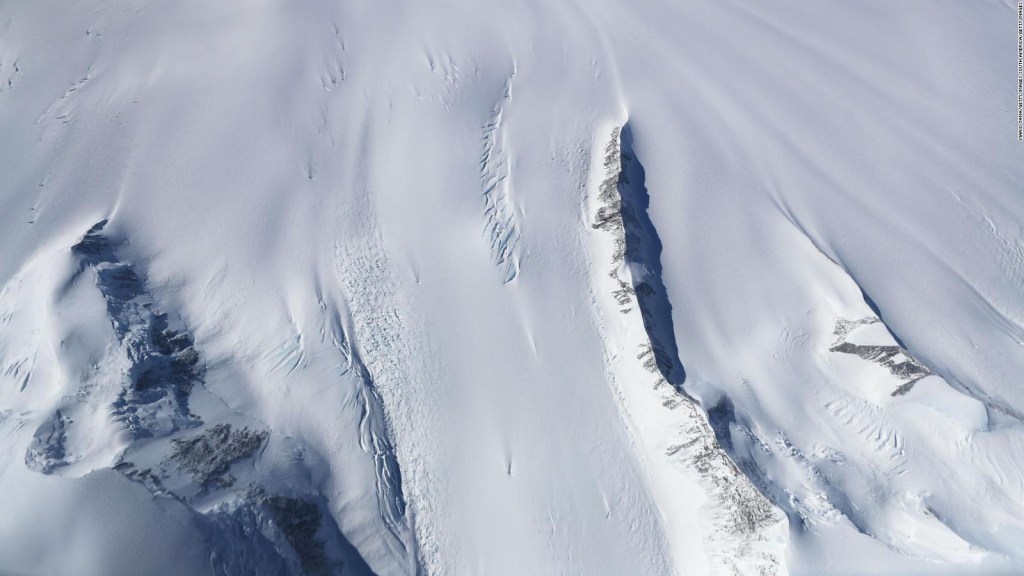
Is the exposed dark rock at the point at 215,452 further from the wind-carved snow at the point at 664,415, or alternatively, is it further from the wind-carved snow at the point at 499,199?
the wind-carved snow at the point at 664,415

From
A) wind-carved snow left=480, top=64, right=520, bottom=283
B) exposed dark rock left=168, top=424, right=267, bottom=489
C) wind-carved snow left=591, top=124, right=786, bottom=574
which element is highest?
wind-carved snow left=480, top=64, right=520, bottom=283

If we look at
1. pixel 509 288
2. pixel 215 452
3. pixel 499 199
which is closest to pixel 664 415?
pixel 509 288

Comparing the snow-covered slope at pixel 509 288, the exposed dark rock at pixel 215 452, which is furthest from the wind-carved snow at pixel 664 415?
the exposed dark rock at pixel 215 452

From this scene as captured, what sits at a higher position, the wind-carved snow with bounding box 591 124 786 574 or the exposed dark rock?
the exposed dark rock

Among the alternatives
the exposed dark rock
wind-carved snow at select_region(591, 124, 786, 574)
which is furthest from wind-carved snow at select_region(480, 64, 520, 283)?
the exposed dark rock

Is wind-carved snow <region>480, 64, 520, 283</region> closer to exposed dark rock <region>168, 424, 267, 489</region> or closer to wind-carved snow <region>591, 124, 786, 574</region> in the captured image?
wind-carved snow <region>591, 124, 786, 574</region>
